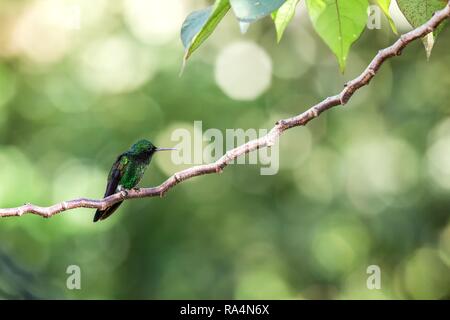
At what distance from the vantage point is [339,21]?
161 cm

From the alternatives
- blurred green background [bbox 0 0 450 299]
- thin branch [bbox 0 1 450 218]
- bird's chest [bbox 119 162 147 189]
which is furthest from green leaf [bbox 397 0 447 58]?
blurred green background [bbox 0 0 450 299]

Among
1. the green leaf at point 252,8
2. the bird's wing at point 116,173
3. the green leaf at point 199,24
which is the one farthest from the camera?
the bird's wing at point 116,173

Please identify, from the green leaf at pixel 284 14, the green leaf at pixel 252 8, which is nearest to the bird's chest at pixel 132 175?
the green leaf at pixel 284 14

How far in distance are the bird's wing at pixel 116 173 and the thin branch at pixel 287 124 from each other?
10.6 ft

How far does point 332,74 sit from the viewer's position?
57.9ft

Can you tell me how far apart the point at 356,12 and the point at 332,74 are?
53.4 ft

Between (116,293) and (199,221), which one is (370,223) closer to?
(199,221)

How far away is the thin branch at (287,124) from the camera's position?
5.33 ft

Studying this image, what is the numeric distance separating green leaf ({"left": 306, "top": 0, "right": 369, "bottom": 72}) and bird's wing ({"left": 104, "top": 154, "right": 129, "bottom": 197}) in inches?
164

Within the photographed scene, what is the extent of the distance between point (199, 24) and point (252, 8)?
0.17m

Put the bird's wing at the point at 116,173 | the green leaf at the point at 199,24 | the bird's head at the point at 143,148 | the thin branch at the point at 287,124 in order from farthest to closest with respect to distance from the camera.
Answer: the bird's head at the point at 143,148, the bird's wing at the point at 116,173, the thin branch at the point at 287,124, the green leaf at the point at 199,24

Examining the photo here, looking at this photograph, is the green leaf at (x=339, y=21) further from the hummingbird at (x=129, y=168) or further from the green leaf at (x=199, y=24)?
the hummingbird at (x=129, y=168)

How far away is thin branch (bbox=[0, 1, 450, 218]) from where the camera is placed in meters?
1.63

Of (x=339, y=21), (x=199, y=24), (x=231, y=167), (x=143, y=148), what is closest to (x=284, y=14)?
(x=339, y=21)
